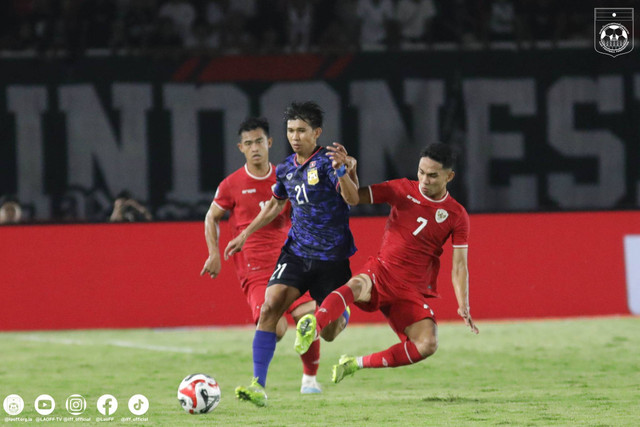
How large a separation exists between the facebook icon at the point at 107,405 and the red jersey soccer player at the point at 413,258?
1.49 meters

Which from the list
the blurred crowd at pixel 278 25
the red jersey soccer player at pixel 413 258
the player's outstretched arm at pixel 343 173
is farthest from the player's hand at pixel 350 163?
the blurred crowd at pixel 278 25

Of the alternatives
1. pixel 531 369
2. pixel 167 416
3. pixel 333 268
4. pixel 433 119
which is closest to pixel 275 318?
pixel 333 268

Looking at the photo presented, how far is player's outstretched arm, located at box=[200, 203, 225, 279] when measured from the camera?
25.3 feet

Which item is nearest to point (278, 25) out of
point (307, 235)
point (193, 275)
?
point (193, 275)

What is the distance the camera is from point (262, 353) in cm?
700

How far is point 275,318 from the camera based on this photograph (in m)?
7.14

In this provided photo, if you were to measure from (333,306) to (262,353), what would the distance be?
0.63 metres

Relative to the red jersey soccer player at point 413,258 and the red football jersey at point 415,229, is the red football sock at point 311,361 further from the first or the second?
the red football jersey at point 415,229

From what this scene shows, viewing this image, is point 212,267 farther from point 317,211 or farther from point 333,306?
point 333,306

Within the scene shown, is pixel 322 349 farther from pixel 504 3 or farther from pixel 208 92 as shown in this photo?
pixel 504 3

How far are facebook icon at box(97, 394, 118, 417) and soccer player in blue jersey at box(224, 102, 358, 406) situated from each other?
0.97 m

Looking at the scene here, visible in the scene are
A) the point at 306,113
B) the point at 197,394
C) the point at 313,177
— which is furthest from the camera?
the point at 313,177

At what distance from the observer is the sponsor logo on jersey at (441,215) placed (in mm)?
7277

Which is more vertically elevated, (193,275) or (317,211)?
(317,211)
